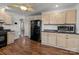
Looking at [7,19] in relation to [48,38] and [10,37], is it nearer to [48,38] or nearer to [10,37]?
[10,37]

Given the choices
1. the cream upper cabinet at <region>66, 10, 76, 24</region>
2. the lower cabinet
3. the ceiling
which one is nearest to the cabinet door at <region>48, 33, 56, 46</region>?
the lower cabinet

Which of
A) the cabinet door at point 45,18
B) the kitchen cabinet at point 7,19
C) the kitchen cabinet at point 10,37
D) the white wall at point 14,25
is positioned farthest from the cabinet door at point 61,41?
the kitchen cabinet at point 7,19

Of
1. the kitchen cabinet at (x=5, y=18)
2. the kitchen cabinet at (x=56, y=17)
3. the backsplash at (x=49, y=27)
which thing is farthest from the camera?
the backsplash at (x=49, y=27)

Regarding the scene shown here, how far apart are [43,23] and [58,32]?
39 centimetres

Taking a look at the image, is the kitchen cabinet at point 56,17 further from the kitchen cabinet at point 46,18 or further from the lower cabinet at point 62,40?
the lower cabinet at point 62,40

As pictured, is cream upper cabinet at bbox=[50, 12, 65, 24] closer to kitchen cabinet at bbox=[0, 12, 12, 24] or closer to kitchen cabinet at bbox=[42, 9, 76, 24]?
kitchen cabinet at bbox=[42, 9, 76, 24]

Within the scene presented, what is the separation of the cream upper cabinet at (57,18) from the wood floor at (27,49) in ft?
1.95

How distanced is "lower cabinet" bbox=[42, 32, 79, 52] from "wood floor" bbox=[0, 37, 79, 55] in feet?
0.32

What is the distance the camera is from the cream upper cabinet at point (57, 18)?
2.18 m

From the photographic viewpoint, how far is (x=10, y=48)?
215 centimetres

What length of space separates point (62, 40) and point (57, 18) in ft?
1.64

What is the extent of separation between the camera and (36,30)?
7.95ft

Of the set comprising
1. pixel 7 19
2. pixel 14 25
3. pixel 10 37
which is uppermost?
pixel 7 19

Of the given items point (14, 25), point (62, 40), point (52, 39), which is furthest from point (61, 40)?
point (14, 25)
